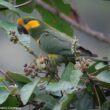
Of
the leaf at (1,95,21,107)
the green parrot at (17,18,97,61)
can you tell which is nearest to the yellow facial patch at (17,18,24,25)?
the green parrot at (17,18,97,61)

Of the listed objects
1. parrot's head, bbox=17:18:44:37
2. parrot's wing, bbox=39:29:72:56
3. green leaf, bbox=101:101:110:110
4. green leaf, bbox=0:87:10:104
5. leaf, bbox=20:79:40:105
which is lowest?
green leaf, bbox=101:101:110:110

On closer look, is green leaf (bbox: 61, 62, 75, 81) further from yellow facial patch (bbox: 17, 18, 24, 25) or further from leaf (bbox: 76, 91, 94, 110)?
yellow facial patch (bbox: 17, 18, 24, 25)

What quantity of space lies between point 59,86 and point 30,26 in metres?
0.56

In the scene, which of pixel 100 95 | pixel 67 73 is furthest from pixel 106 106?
pixel 67 73

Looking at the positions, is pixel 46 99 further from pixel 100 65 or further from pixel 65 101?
pixel 100 65

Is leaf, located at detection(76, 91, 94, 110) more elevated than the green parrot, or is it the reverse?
the green parrot

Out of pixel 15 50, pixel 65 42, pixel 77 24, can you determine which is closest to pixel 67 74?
pixel 65 42

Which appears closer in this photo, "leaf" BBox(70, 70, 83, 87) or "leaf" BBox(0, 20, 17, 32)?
"leaf" BBox(70, 70, 83, 87)

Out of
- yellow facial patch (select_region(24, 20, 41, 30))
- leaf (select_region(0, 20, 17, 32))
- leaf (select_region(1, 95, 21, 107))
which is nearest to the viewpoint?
leaf (select_region(1, 95, 21, 107))

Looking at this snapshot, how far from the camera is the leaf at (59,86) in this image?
106 cm

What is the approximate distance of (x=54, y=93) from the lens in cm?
118

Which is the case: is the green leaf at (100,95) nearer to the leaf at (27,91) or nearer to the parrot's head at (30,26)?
the leaf at (27,91)

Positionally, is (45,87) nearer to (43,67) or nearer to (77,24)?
(43,67)

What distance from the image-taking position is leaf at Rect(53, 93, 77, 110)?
106 centimetres
